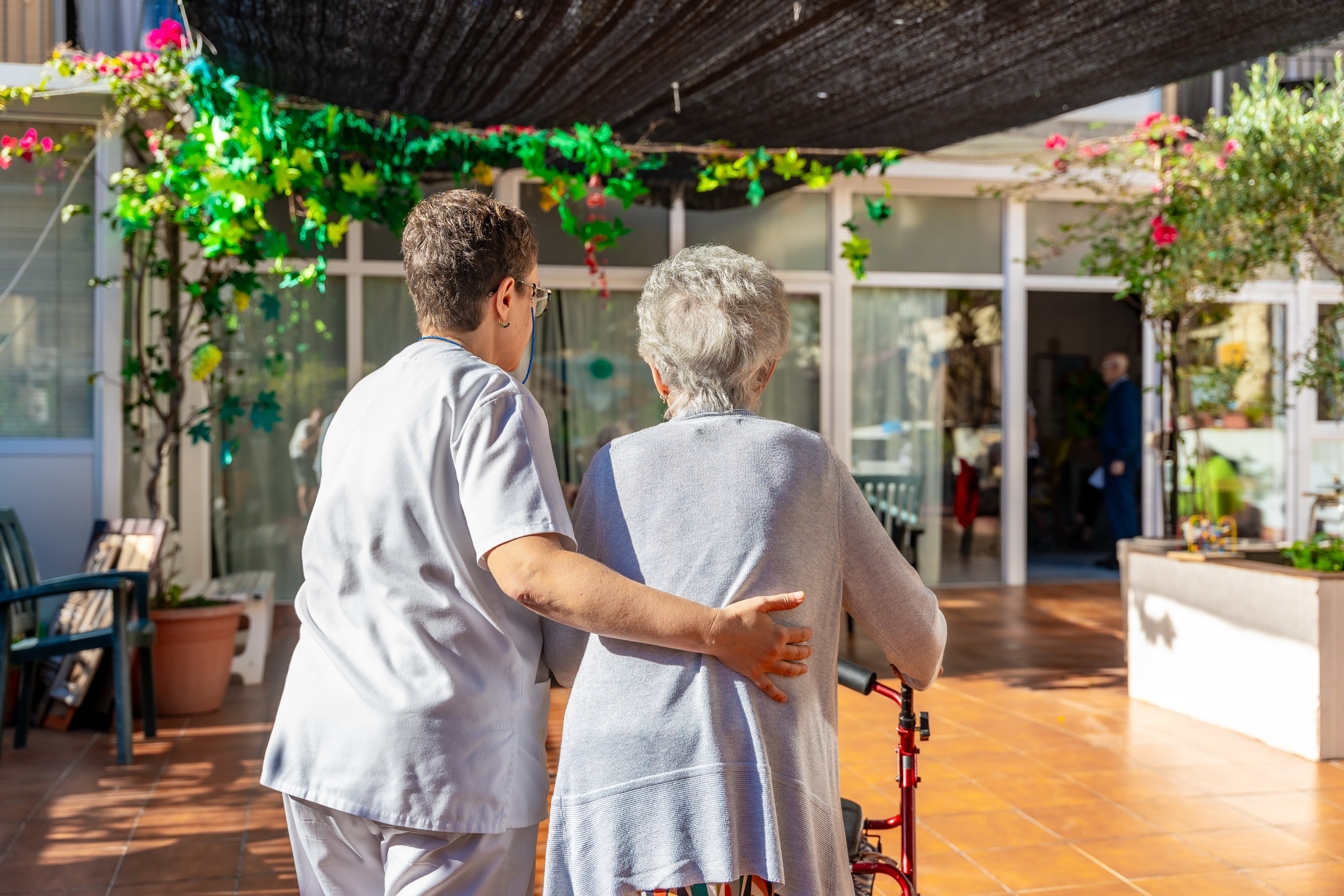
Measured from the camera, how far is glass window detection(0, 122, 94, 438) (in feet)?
16.7

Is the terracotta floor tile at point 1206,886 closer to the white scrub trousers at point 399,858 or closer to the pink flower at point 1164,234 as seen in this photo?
the white scrub trousers at point 399,858

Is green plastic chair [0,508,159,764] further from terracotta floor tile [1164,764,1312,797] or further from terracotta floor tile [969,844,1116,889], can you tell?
terracotta floor tile [1164,764,1312,797]

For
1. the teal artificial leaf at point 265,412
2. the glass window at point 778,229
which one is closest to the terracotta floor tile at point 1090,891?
the teal artificial leaf at point 265,412

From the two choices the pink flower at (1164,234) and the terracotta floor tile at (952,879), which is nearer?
the terracotta floor tile at (952,879)

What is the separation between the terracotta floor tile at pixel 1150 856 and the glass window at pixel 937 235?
5726 mm

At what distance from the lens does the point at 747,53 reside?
4297 mm

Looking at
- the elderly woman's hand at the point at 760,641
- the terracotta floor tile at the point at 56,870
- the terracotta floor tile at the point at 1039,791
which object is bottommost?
the terracotta floor tile at the point at 1039,791

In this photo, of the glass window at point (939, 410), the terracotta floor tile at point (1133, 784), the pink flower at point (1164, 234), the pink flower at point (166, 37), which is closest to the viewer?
the terracotta floor tile at point (1133, 784)

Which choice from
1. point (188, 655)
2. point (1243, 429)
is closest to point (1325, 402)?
point (1243, 429)

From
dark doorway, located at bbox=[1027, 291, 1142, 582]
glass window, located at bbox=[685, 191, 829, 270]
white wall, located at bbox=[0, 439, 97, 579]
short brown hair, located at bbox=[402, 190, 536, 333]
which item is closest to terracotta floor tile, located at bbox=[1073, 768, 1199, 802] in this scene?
short brown hair, located at bbox=[402, 190, 536, 333]

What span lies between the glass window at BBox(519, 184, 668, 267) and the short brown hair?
21.6ft

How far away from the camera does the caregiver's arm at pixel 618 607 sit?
Answer: 4.40 feet

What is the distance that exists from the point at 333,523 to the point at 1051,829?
2.72 m

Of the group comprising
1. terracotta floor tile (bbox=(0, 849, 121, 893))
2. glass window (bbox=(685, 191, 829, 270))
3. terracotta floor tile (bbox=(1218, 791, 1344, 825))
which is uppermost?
glass window (bbox=(685, 191, 829, 270))
